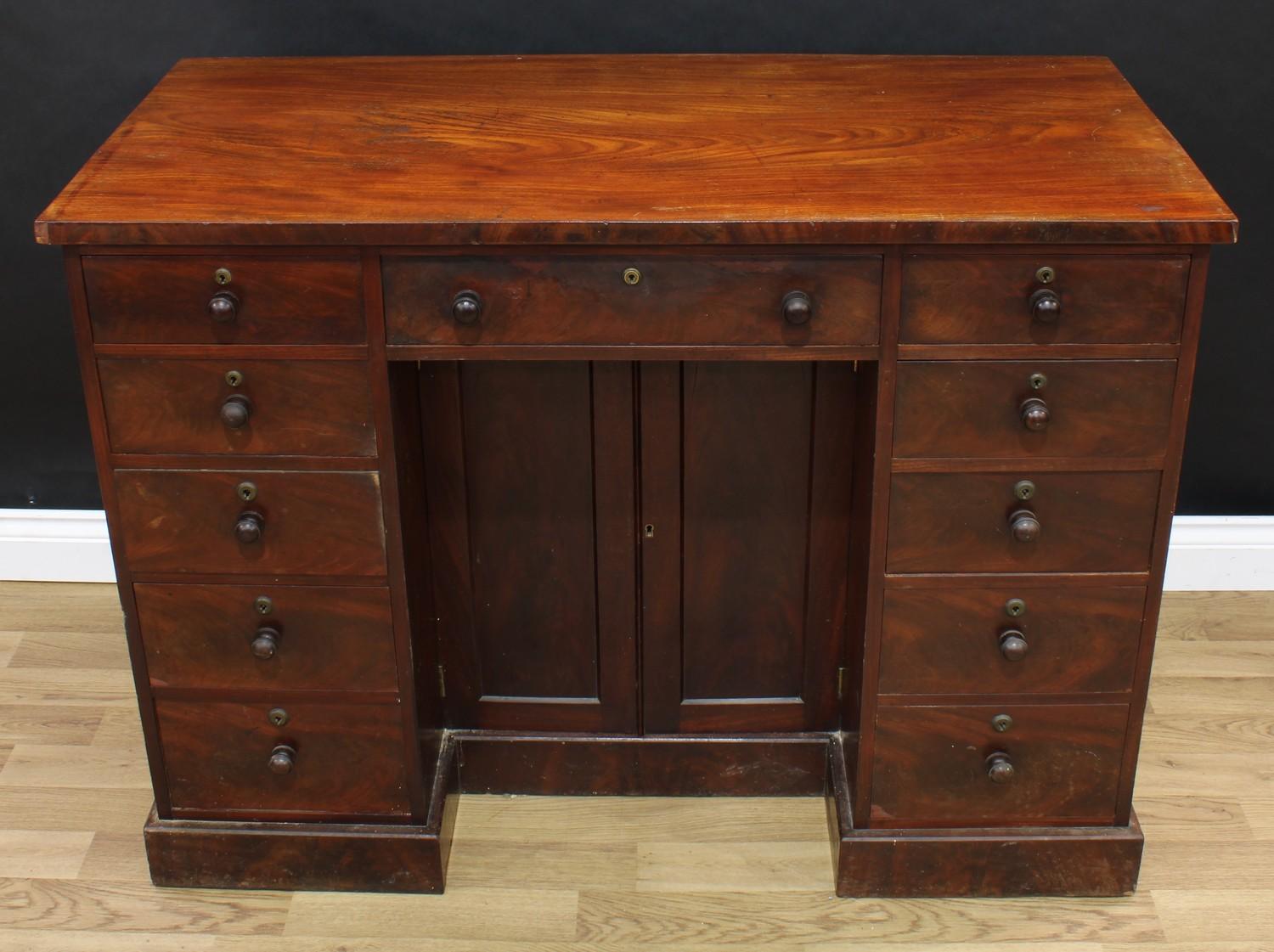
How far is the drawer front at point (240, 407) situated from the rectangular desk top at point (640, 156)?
0.56ft

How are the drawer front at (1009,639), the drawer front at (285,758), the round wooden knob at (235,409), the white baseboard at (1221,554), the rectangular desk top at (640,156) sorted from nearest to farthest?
the rectangular desk top at (640,156) < the round wooden knob at (235,409) < the drawer front at (1009,639) < the drawer front at (285,758) < the white baseboard at (1221,554)

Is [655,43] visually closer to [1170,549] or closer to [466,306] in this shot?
[466,306]

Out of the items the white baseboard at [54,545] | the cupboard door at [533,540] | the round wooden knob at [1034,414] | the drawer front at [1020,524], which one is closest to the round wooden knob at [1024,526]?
the drawer front at [1020,524]

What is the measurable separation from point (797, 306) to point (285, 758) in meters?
0.92

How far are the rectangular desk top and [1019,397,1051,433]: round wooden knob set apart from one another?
0.68 feet

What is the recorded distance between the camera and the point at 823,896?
2.18 meters

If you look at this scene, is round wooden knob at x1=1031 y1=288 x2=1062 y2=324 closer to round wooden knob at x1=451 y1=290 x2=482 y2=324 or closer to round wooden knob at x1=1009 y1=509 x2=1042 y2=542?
round wooden knob at x1=1009 y1=509 x2=1042 y2=542

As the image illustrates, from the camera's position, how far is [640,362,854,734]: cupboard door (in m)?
2.08

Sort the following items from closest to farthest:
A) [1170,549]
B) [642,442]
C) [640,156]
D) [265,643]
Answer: [640,156] → [265,643] → [642,442] → [1170,549]

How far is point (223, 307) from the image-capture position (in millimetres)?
1786

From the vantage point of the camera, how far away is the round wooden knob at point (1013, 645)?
1.99 meters

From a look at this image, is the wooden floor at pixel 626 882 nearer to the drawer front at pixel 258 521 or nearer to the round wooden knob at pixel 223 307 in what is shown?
the drawer front at pixel 258 521

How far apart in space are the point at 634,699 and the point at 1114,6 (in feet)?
4.16

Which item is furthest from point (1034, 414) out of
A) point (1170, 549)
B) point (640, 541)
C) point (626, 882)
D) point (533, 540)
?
point (1170, 549)
